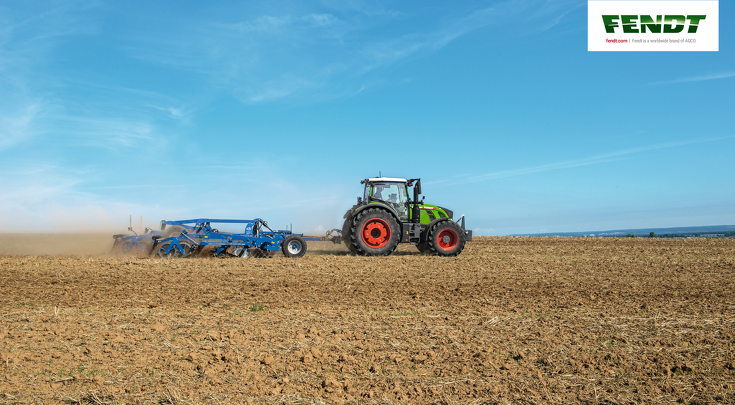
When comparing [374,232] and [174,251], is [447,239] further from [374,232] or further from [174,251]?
[174,251]

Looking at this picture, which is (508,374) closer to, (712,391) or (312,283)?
(712,391)

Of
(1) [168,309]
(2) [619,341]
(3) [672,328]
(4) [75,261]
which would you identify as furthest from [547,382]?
(4) [75,261]

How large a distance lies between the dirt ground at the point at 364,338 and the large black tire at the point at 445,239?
10.8ft

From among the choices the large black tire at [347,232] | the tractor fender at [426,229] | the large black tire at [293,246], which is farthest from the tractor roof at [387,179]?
the large black tire at [293,246]

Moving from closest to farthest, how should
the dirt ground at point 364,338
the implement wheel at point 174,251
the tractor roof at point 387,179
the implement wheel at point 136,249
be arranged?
1. the dirt ground at point 364,338
2. the implement wheel at point 174,251
3. the implement wheel at point 136,249
4. the tractor roof at point 387,179

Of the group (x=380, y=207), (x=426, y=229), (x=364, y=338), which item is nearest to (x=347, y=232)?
(x=380, y=207)

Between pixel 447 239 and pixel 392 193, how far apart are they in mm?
2167

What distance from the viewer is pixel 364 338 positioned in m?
5.41

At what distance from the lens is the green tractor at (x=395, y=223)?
42.9ft

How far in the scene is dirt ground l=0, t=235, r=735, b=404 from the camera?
4.05 m

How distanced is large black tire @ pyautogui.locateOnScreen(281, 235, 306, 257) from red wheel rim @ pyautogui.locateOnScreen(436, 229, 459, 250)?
4081mm

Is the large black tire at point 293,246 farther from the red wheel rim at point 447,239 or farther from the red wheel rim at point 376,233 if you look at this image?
the red wheel rim at point 447,239

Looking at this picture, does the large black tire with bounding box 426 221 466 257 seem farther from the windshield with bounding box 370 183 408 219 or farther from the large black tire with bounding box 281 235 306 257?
the large black tire with bounding box 281 235 306 257

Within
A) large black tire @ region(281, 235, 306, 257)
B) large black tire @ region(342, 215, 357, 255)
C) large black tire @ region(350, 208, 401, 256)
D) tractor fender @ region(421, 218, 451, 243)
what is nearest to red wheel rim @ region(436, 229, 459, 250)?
tractor fender @ region(421, 218, 451, 243)
